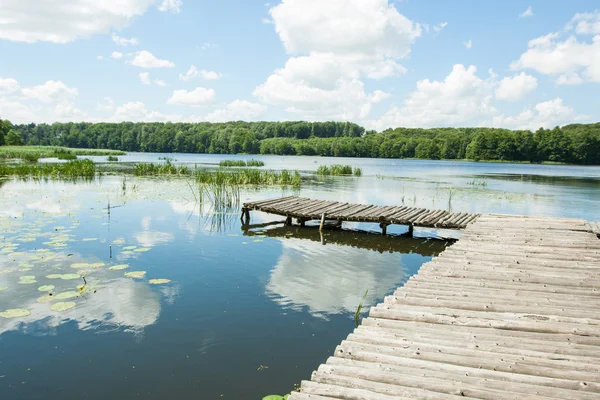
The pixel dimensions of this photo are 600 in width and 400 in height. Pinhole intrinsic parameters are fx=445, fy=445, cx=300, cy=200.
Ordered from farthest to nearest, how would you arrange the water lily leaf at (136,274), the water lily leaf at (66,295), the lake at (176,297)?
the water lily leaf at (136,274), the water lily leaf at (66,295), the lake at (176,297)

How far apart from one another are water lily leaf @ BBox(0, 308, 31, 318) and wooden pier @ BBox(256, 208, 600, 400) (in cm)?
507

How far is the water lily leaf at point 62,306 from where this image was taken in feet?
22.2

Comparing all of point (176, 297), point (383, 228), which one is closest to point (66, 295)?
point (176, 297)

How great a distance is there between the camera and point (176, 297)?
751 centimetres

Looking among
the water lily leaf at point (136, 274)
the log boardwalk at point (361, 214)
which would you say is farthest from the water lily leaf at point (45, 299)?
the log boardwalk at point (361, 214)

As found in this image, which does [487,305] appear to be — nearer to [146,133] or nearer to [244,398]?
[244,398]

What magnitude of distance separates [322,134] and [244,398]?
134 meters

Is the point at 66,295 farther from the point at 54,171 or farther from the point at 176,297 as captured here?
the point at 54,171

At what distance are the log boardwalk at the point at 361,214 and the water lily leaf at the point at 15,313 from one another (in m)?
8.95

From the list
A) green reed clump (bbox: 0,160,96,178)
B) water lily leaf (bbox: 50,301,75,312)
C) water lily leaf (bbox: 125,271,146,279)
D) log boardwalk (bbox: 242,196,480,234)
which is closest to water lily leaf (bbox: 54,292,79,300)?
water lily leaf (bbox: 50,301,75,312)

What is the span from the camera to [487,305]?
519cm

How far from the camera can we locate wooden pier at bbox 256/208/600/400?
331 cm

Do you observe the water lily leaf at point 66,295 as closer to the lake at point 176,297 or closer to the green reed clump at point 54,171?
the lake at point 176,297

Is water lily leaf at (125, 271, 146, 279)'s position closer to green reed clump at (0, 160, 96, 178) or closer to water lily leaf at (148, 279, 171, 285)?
water lily leaf at (148, 279, 171, 285)
